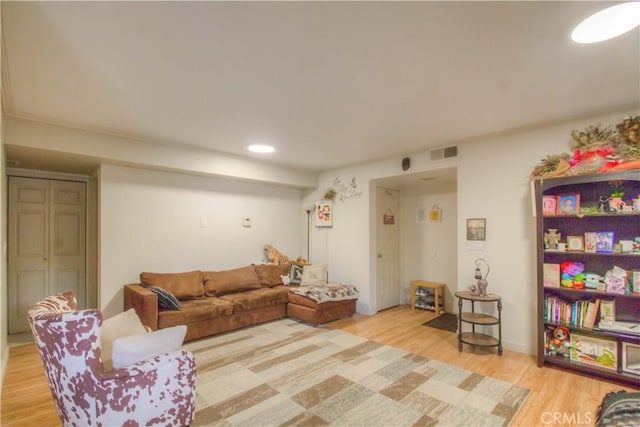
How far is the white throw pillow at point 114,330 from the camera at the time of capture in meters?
1.96

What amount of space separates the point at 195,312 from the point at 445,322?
3417 mm

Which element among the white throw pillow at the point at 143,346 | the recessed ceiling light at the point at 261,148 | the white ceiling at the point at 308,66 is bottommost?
the white throw pillow at the point at 143,346

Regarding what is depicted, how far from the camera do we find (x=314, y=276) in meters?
4.95

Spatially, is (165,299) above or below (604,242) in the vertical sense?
below

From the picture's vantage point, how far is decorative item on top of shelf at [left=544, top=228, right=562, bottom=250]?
3.04 m

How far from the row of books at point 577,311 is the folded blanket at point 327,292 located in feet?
7.90

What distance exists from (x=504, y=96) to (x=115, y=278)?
4.63 m

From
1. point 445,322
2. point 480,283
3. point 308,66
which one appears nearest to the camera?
point 308,66

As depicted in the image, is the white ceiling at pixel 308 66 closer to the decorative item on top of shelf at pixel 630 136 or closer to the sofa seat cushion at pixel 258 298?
the decorative item on top of shelf at pixel 630 136

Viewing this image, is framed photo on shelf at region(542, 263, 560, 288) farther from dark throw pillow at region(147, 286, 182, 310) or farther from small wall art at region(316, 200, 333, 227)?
dark throw pillow at region(147, 286, 182, 310)

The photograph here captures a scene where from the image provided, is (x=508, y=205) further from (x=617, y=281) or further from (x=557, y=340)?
(x=557, y=340)

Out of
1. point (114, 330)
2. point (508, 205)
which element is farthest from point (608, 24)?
point (114, 330)

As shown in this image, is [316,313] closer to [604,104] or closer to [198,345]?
[198,345]

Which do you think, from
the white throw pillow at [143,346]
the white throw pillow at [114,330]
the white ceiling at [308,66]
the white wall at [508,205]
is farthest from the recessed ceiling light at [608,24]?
the white throw pillow at [114,330]
